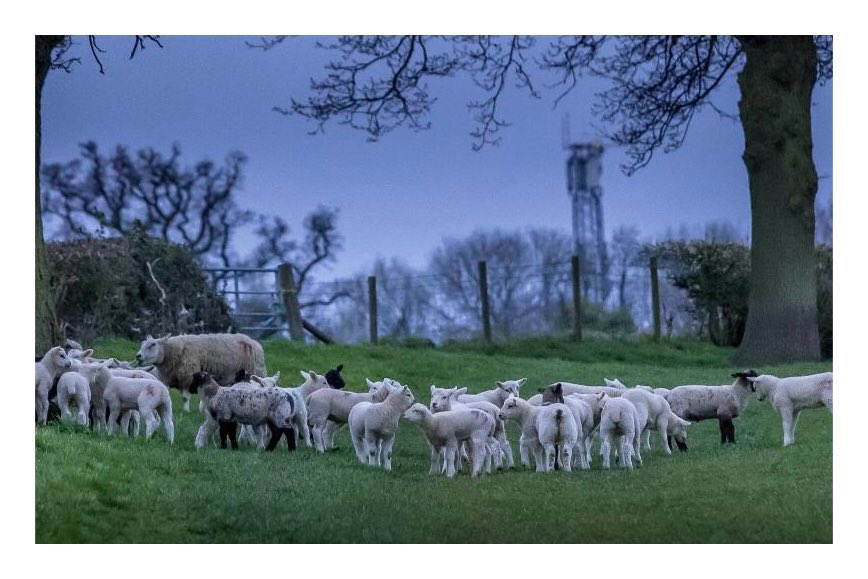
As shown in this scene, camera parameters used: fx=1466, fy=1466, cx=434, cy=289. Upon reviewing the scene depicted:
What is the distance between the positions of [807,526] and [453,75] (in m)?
4.38

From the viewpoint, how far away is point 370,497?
34.9 ft

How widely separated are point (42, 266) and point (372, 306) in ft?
8.88

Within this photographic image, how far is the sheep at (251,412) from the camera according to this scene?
12.0 metres

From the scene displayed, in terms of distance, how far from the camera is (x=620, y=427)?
455 inches

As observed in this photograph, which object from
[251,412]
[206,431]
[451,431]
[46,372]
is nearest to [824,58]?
[451,431]

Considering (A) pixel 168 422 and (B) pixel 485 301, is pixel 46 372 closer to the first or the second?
(A) pixel 168 422

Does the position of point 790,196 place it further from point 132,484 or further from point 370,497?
point 132,484

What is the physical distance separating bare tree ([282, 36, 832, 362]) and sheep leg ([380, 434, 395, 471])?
8.01 feet

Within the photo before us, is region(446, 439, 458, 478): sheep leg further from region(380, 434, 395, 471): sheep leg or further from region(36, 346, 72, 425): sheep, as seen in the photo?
region(36, 346, 72, 425): sheep

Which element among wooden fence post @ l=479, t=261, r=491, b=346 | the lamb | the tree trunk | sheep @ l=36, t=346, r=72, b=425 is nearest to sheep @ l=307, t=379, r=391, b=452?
wooden fence post @ l=479, t=261, r=491, b=346

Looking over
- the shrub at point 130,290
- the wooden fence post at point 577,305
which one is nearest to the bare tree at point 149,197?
the shrub at point 130,290

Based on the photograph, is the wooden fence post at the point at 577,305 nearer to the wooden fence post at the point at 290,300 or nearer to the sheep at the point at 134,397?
the wooden fence post at the point at 290,300

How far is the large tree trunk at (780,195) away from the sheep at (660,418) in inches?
31.0
